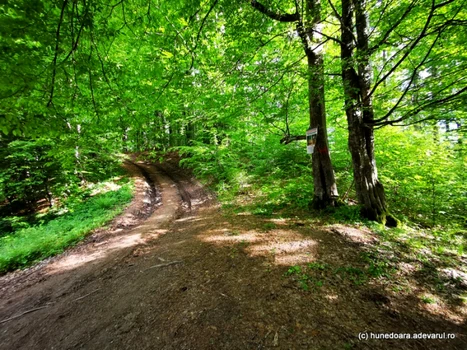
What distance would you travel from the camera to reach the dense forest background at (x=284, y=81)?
8.70 ft

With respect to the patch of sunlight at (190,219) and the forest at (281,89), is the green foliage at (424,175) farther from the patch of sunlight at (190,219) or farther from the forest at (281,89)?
the patch of sunlight at (190,219)

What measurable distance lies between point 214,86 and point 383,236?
492 cm

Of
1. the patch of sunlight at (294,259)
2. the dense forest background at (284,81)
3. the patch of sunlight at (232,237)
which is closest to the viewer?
the dense forest background at (284,81)

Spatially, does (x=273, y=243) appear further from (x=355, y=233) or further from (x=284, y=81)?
(x=284, y=81)

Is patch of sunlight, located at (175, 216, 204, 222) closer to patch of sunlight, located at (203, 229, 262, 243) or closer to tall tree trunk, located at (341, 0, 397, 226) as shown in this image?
patch of sunlight, located at (203, 229, 262, 243)

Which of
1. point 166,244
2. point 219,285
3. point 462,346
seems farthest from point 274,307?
point 166,244

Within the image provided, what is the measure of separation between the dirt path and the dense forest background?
211 centimetres

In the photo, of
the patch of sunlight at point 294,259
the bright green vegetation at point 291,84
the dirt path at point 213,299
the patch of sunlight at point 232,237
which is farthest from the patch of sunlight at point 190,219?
the patch of sunlight at point 294,259

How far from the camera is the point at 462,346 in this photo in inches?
72.8

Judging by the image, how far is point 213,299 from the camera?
8.84 ft

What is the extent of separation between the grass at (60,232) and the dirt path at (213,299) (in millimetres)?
621

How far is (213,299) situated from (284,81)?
5.12 meters

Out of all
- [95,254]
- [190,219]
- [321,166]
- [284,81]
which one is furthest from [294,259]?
[95,254]

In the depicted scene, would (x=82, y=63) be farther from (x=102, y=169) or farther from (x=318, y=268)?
(x=102, y=169)
